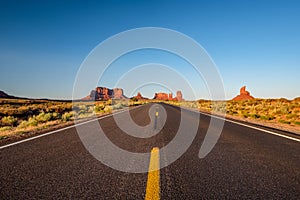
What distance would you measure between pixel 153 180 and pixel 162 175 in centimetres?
25

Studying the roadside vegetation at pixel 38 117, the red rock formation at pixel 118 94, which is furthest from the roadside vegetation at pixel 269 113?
the red rock formation at pixel 118 94

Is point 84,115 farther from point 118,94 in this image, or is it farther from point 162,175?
point 118,94

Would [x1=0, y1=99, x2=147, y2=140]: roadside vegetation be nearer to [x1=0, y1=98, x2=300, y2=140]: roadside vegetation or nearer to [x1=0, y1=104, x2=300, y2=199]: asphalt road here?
[x1=0, y1=98, x2=300, y2=140]: roadside vegetation

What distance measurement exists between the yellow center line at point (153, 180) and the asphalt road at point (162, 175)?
7 centimetres

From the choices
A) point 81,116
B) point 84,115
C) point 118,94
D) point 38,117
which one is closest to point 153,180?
point 38,117

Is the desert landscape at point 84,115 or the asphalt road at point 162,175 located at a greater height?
the asphalt road at point 162,175

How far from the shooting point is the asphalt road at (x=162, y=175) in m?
2.54

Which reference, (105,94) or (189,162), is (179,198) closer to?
(189,162)

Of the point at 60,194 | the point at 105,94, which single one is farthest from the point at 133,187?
the point at 105,94

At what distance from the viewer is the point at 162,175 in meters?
3.12

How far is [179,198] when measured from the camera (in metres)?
2.38

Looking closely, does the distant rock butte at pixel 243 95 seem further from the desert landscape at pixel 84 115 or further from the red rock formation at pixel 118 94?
the desert landscape at pixel 84 115

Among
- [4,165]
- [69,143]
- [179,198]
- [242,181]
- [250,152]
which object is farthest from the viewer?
[69,143]

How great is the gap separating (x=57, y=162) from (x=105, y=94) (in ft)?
534
